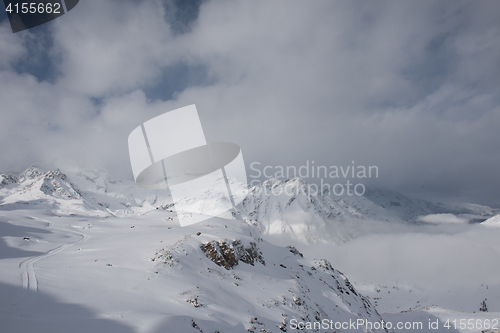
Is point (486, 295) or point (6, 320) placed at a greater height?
point (6, 320)

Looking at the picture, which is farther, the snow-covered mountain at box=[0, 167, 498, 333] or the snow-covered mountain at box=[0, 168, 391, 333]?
the snow-covered mountain at box=[0, 168, 391, 333]

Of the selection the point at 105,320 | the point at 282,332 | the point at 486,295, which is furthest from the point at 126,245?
the point at 486,295

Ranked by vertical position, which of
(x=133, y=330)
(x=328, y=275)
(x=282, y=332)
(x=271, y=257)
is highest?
(x=133, y=330)

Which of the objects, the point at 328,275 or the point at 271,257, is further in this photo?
the point at 328,275

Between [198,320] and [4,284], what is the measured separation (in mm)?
9882

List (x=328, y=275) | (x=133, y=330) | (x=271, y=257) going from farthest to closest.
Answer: (x=328, y=275)
(x=271, y=257)
(x=133, y=330)

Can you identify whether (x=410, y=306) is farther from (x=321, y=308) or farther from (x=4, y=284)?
(x=4, y=284)

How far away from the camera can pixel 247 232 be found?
35094 millimetres

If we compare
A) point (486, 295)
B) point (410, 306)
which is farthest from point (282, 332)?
point (486, 295)

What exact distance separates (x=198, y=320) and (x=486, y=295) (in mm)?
175883

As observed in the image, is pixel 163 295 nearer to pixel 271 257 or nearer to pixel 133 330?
pixel 133 330

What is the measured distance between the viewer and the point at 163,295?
45.3 ft

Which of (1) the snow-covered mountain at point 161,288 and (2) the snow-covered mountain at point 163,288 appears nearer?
(1) the snow-covered mountain at point 161,288

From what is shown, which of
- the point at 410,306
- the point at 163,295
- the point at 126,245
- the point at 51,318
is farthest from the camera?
the point at 410,306
